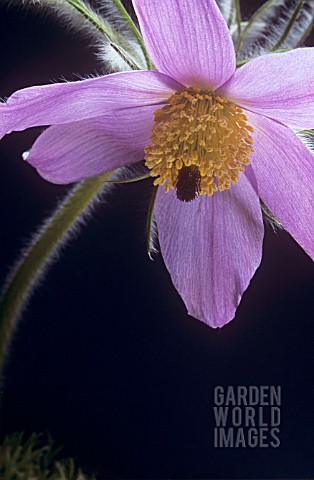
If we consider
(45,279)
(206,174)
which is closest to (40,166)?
(206,174)

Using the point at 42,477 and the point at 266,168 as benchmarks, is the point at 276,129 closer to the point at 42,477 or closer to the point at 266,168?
the point at 266,168

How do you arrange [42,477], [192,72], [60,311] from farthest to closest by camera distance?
[60,311] < [42,477] < [192,72]

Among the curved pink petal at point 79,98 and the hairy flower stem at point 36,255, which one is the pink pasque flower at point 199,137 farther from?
the hairy flower stem at point 36,255

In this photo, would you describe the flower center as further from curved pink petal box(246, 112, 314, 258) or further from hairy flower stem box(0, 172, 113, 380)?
hairy flower stem box(0, 172, 113, 380)

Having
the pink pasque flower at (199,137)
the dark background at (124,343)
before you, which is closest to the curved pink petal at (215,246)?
the pink pasque flower at (199,137)

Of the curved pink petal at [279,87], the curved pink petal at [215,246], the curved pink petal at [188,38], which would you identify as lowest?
the curved pink petal at [215,246]

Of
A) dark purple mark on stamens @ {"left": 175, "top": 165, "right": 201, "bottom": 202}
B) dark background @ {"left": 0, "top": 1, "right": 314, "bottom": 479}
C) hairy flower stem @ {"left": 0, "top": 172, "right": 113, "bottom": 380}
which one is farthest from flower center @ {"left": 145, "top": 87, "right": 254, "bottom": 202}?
dark background @ {"left": 0, "top": 1, "right": 314, "bottom": 479}
